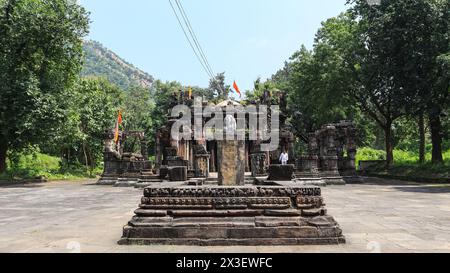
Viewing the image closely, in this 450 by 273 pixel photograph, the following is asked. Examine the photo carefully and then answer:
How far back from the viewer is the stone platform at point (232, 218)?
582 cm

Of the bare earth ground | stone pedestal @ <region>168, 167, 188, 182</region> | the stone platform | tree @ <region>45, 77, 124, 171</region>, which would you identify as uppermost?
tree @ <region>45, 77, 124, 171</region>

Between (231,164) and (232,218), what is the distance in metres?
2.21

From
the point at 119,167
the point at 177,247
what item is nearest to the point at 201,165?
the point at 119,167

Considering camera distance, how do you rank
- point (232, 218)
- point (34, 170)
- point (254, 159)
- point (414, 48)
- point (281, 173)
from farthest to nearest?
point (34, 170) < point (414, 48) < point (254, 159) < point (281, 173) < point (232, 218)

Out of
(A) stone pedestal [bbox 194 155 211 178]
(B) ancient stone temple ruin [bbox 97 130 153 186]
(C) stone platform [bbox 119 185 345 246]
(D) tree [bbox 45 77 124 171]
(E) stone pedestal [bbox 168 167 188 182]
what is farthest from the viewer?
(D) tree [bbox 45 77 124 171]

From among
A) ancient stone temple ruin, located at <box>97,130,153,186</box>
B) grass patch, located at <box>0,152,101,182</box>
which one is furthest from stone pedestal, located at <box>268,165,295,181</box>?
grass patch, located at <box>0,152,101,182</box>

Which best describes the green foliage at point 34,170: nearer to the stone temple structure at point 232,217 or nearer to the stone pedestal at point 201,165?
the stone pedestal at point 201,165

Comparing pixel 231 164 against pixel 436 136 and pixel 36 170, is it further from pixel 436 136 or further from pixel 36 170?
pixel 36 170

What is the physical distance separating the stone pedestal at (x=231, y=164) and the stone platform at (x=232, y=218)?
1.84 m

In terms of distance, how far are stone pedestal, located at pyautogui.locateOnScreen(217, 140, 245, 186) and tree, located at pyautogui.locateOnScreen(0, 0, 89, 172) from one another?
15592 millimetres

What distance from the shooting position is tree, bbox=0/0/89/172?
20281 mm

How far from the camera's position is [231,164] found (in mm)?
8125

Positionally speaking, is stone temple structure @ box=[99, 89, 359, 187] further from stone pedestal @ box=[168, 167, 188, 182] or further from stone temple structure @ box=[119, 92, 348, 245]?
stone temple structure @ box=[119, 92, 348, 245]
